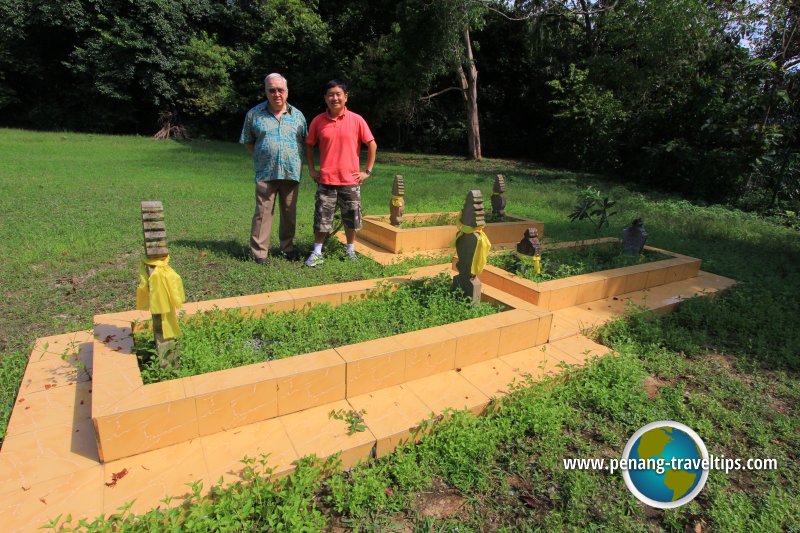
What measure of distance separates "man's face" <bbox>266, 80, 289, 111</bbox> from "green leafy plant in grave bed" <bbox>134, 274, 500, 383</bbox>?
7.31 feet

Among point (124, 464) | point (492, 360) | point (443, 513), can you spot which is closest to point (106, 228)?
point (124, 464)

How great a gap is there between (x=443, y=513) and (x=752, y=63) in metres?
12.8

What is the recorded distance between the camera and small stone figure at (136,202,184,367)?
8.33ft

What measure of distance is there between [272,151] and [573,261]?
11.7ft

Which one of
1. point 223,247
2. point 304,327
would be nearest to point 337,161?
point 223,247

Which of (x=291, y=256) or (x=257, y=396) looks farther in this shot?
(x=291, y=256)

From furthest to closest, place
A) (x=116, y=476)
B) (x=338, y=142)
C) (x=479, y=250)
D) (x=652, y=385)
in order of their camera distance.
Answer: (x=338, y=142) → (x=479, y=250) → (x=652, y=385) → (x=116, y=476)

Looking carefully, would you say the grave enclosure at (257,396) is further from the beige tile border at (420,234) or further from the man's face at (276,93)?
the man's face at (276,93)

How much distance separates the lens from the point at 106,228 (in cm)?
617

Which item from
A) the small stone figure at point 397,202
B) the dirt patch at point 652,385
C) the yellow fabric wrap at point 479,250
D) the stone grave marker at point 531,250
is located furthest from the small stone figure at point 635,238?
the small stone figure at point 397,202

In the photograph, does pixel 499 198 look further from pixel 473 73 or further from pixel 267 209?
pixel 473 73

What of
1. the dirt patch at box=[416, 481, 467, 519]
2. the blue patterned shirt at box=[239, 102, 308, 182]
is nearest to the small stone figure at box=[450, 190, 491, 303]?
the dirt patch at box=[416, 481, 467, 519]

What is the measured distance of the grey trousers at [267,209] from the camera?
16.1ft

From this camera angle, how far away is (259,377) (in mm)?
2488
